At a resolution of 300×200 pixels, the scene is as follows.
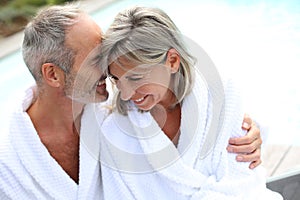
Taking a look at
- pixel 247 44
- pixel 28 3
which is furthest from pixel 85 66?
pixel 28 3

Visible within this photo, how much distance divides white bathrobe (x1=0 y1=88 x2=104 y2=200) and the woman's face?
181 millimetres

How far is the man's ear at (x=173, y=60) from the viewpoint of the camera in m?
1.70

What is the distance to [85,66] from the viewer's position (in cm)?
170

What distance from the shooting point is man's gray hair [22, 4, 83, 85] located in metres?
1.64

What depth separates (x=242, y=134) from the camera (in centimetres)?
183

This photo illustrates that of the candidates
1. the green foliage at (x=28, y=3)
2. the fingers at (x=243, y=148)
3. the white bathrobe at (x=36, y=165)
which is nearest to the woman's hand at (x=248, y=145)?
the fingers at (x=243, y=148)

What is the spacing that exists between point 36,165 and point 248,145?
27.8 inches

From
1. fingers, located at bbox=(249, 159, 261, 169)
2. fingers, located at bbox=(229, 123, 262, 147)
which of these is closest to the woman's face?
fingers, located at bbox=(229, 123, 262, 147)

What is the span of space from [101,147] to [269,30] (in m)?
4.74

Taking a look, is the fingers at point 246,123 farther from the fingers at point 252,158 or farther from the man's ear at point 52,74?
the man's ear at point 52,74

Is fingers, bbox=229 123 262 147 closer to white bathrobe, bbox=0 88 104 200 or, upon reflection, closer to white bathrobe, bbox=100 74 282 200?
white bathrobe, bbox=100 74 282 200

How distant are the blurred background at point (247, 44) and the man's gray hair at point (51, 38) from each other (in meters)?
1.92

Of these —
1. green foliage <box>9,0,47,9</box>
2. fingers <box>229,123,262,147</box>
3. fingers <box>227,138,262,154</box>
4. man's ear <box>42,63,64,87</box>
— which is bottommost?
green foliage <box>9,0,47,9</box>

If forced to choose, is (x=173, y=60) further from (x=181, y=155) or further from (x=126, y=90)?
(x=181, y=155)
